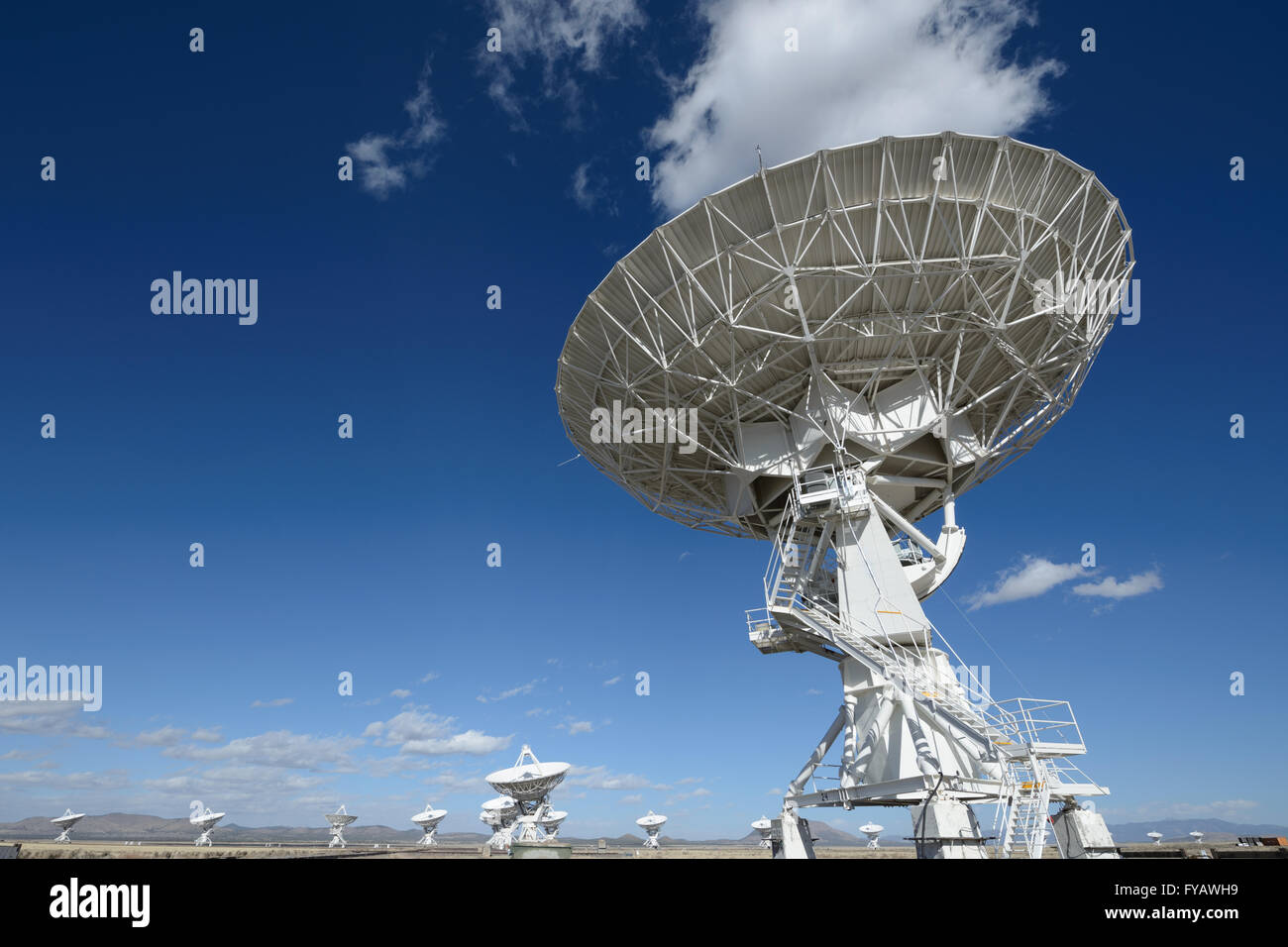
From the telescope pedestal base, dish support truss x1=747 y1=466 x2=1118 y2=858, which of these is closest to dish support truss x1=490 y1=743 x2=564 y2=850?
dish support truss x1=747 y1=466 x2=1118 y2=858

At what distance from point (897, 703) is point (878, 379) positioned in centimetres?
887

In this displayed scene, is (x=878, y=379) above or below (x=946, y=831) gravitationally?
above

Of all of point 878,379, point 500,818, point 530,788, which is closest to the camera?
point 878,379

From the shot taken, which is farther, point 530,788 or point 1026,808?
point 530,788

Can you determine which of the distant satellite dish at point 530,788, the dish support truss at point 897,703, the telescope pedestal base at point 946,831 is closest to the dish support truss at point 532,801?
the distant satellite dish at point 530,788

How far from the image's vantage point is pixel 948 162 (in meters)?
18.1

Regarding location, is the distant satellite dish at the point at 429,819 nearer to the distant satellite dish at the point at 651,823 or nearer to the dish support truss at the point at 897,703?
the distant satellite dish at the point at 651,823

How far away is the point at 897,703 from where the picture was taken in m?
19.4

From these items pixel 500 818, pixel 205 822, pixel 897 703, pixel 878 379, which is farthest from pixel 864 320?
pixel 205 822

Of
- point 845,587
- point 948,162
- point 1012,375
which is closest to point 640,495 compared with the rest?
point 845,587

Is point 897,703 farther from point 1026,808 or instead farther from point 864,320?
point 864,320

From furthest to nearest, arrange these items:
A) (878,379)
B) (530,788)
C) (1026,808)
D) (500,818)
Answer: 1. (500,818)
2. (530,788)
3. (878,379)
4. (1026,808)

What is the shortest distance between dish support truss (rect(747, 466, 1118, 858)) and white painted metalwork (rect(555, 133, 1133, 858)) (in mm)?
62
